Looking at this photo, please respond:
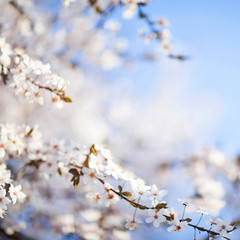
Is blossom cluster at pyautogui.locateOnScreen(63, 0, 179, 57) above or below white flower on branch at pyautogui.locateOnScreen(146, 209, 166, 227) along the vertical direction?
above

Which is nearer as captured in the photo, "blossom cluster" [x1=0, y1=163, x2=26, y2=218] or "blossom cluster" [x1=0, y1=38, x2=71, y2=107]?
"blossom cluster" [x1=0, y1=163, x2=26, y2=218]

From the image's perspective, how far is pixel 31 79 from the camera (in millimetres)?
1667

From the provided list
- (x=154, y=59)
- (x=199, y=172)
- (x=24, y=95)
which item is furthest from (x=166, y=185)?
(x=24, y=95)

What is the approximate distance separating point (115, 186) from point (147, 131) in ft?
23.0

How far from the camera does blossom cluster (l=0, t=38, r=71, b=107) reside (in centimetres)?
163

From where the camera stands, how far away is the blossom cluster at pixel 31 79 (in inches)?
64.2

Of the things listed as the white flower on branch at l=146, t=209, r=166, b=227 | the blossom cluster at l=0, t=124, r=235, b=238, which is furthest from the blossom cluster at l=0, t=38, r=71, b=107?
the white flower on branch at l=146, t=209, r=166, b=227

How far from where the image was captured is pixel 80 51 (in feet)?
18.7

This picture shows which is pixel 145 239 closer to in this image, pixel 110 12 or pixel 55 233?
pixel 55 233

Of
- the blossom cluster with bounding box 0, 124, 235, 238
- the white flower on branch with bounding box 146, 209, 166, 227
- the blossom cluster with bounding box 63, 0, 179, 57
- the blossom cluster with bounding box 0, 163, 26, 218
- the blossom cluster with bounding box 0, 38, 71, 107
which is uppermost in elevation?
the blossom cluster with bounding box 63, 0, 179, 57

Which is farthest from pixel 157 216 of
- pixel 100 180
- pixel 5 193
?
pixel 5 193

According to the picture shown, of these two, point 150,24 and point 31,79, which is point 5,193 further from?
point 150,24

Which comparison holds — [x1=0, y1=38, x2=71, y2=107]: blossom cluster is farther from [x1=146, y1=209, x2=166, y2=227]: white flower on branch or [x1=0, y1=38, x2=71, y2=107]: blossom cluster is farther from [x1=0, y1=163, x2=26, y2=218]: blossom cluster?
[x1=146, y1=209, x2=166, y2=227]: white flower on branch

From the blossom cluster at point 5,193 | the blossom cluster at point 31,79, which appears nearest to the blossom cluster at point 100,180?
the blossom cluster at point 5,193
